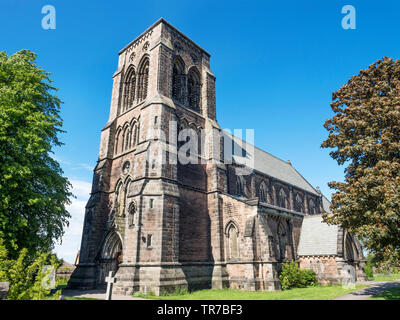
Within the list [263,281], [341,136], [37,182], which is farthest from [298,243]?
[37,182]

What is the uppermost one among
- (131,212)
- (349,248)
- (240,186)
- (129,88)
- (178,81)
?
(129,88)

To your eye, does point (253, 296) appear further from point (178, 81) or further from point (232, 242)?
point (178, 81)

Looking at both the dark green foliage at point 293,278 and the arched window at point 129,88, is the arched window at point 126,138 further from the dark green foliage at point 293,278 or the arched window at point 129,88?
the dark green foliage at point 293,278

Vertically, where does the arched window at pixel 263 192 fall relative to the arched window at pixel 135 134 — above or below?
below

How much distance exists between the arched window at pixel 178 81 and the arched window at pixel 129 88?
14.5 feet

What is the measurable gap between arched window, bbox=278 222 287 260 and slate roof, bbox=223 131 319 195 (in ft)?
27.8

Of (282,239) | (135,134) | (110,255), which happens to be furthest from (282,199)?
(110,255)

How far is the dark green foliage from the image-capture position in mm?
20875

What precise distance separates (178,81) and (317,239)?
20576 mm

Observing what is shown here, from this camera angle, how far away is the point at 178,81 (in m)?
25.9

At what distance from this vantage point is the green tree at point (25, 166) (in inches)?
606

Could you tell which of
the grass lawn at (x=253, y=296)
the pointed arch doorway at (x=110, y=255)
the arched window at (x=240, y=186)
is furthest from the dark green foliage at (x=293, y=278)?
the pointed arch doorway at (x=110, y=255)

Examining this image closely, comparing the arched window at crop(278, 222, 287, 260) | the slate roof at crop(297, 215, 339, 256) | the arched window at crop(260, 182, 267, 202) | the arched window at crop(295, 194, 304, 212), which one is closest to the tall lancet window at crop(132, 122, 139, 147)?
the arched window at crop(278, 222, 287, 260)

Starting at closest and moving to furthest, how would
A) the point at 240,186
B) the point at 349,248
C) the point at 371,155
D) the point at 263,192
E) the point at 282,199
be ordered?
1. the point at 371,155
2. the point at 349,248
3. the point at 240,186
4. the point at 263,192
5. the point at 282,199
